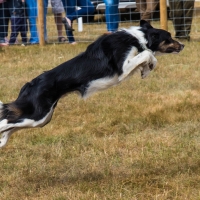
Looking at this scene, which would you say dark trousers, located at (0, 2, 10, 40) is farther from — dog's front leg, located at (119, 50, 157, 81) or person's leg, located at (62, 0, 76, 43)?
dog's front leg, located at (119, 50, 157, 81)

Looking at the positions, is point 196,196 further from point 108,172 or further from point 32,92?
point 32,92

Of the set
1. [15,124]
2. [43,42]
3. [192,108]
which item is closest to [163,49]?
[15,124]

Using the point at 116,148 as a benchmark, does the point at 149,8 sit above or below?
above

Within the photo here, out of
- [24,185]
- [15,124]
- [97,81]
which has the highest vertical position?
[97,81]

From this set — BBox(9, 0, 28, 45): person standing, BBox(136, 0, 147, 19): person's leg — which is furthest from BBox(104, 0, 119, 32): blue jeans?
BBox(9, 0, 28, 45): person standing

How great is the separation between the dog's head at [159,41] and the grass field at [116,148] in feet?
3.23

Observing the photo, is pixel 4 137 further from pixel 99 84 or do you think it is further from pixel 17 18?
pixel 17 18

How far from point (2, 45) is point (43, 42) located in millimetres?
922

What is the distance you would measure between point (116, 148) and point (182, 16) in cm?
681

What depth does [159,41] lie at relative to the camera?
486 centimetres

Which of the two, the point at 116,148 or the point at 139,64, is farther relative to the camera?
the point at 116,148

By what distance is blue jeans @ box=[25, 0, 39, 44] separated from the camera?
1188 cm

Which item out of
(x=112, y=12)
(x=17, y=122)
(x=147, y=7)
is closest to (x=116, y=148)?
(x=17, y=122)

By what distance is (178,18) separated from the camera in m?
11.6
